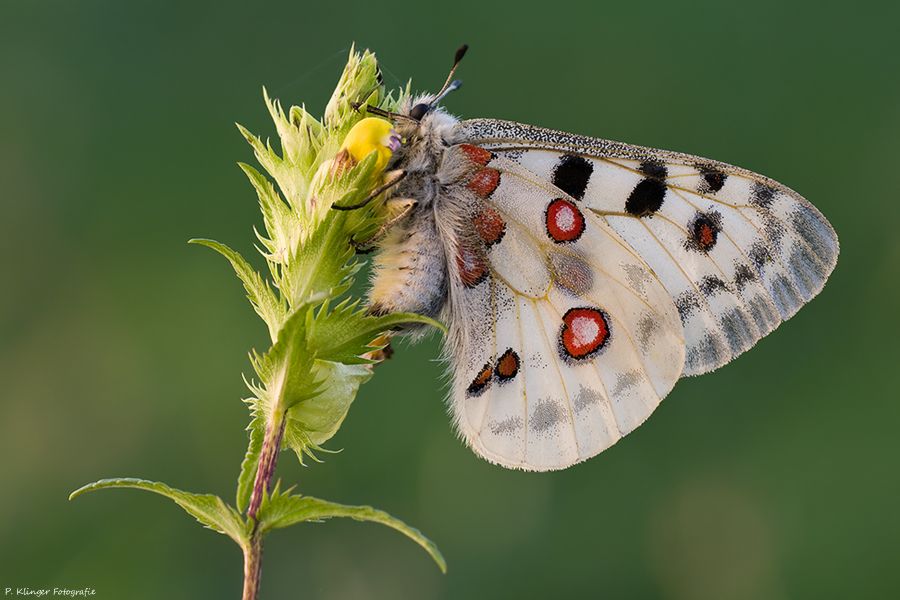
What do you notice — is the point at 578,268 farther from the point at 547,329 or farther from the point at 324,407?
the point at 324,407

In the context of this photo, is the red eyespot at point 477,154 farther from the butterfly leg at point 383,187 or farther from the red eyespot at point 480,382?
the red eyespot at point 480,382

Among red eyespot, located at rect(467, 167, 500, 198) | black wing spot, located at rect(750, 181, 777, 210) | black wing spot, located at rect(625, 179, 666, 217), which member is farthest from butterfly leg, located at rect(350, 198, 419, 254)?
black wing spot, located at rect(750, 181, 777, 210)

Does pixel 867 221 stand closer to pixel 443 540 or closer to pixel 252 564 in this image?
pixel 443 540

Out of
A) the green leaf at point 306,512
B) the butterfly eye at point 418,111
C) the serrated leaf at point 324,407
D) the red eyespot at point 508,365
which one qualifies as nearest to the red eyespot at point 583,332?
the red eyespot at point 508,365

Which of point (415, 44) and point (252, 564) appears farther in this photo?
point (415, 44)

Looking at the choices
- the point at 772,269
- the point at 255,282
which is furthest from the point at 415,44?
the point at 255,282

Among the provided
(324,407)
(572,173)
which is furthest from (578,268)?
(324,407)
